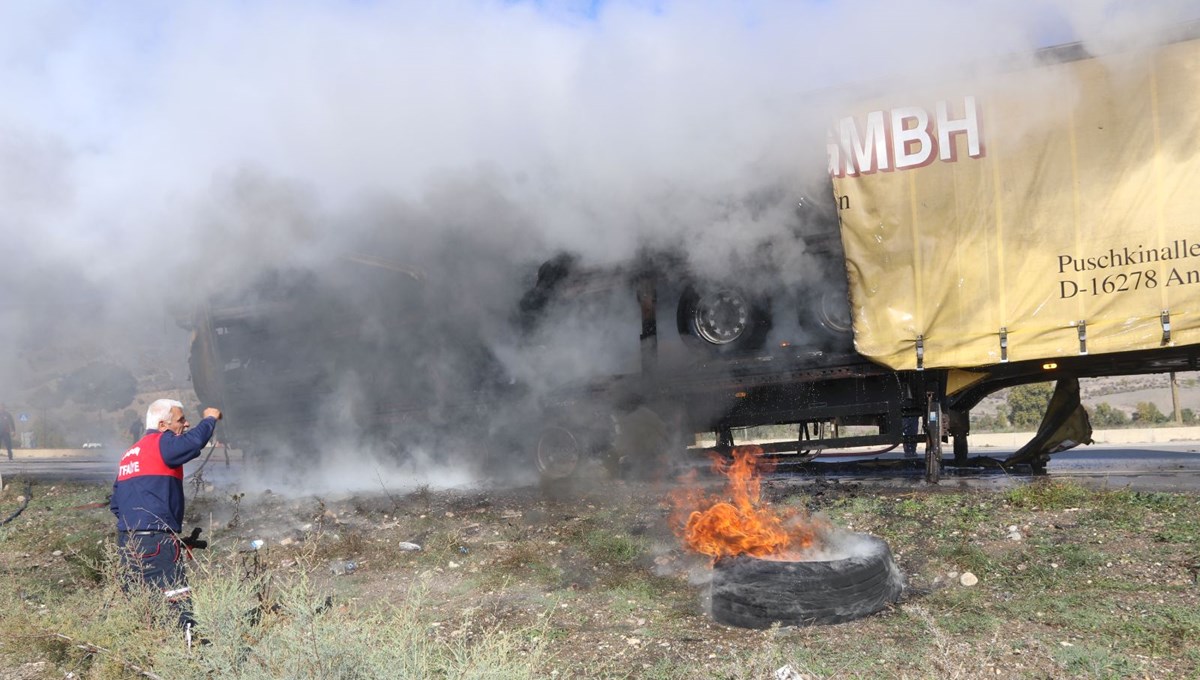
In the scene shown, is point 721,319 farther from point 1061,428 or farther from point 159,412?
point 159,412

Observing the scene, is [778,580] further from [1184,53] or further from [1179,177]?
[1184,53]

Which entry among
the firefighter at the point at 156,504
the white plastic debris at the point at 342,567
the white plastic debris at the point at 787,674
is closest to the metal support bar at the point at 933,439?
the white plastic debris at the point at 787,674

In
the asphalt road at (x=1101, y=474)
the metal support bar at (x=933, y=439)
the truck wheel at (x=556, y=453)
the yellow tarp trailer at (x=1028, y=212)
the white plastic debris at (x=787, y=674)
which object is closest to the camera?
the white plastic debris at (x=787, y=674)

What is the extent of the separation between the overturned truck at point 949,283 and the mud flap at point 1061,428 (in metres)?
0.02

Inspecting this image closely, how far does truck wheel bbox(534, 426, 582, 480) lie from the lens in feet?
30.0

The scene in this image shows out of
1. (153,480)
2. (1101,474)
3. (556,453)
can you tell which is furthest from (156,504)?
(1101,474)

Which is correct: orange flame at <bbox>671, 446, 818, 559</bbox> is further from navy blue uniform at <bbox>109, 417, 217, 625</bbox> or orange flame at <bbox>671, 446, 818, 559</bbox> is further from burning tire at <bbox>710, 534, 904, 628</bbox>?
navy blue uniform at <bbox>109, 417, 217, 625</bbox>

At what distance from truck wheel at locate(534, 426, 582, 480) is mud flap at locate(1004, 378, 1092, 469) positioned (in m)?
4.32

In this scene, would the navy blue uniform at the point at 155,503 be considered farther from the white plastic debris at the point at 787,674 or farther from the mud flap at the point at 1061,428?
the mud flap at the point at 1061,428

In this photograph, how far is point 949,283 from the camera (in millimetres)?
7094

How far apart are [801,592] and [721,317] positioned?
179 inches

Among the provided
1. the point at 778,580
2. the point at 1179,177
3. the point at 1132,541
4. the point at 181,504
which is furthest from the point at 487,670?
the point at 1179,177

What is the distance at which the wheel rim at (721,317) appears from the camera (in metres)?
8.49

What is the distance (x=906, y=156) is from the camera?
7137mm
